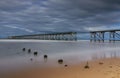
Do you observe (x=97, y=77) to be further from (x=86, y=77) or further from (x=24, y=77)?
(x=24, y=77)

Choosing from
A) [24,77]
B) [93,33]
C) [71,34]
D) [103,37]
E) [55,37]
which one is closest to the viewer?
[24,77]

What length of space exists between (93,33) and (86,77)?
12607cm

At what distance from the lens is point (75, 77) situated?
9883mm

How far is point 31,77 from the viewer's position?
31.8 feet

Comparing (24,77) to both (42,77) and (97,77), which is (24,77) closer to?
(42,77)

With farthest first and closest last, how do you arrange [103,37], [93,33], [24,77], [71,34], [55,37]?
[55,37], [71,34], [93,33], [103,37], [24,77]

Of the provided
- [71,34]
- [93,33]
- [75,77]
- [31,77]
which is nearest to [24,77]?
[31,77]

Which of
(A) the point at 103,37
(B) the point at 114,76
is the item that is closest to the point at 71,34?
(A) the point at 103,37

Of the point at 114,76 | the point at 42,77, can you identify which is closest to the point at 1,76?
the point at 42,77

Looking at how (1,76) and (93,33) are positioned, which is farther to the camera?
(93,33)

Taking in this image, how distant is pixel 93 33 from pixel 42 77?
126555mm

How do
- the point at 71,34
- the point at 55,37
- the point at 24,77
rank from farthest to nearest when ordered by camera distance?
1. the point at 55,37
2. the point at 71,34
3. the point at 24,77

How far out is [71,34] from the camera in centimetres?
15538

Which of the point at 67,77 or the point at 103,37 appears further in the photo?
the point at 103,37
